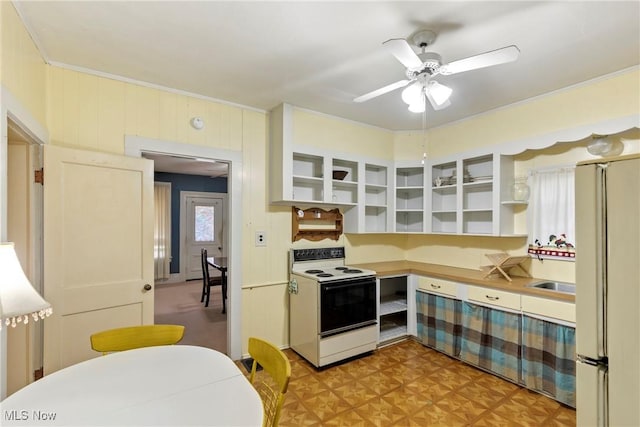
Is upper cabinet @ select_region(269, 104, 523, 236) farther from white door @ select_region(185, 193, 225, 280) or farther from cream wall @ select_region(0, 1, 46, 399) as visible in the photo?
white door @ select_region(185, 193, 225, 280)

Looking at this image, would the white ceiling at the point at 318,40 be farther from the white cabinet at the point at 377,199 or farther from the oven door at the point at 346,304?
the oven door at the point at 346,304

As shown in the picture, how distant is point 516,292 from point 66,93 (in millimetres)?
3912

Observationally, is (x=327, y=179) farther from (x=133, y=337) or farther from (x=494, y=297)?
(x=133, y=337)

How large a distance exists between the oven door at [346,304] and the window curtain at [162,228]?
522 cm

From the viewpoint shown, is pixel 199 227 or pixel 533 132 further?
pixel 199 227

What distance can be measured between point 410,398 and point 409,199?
97.5 inches

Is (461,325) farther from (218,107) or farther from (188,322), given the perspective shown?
(188,322)

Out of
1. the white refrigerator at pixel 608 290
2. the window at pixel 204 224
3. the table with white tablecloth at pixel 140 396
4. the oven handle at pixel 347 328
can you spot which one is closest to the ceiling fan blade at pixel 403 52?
the white refrigerator at pixel 608 290

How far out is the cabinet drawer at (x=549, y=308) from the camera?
2.29 metres

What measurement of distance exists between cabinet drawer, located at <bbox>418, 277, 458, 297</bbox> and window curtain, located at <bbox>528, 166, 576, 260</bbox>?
0.83 m

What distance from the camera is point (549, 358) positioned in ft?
7.83

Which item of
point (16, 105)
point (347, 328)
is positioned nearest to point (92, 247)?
point (16, 105)

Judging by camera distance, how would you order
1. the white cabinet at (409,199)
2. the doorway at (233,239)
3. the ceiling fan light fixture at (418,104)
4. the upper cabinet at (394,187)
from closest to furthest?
the ceiling fan light fixture at (418,104) < the doorway at (233,239) < the upper cabinet at (394,187) < the white cabinet at (409,199)

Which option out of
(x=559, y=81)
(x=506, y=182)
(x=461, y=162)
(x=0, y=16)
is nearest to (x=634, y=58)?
(x=559, y=81)
